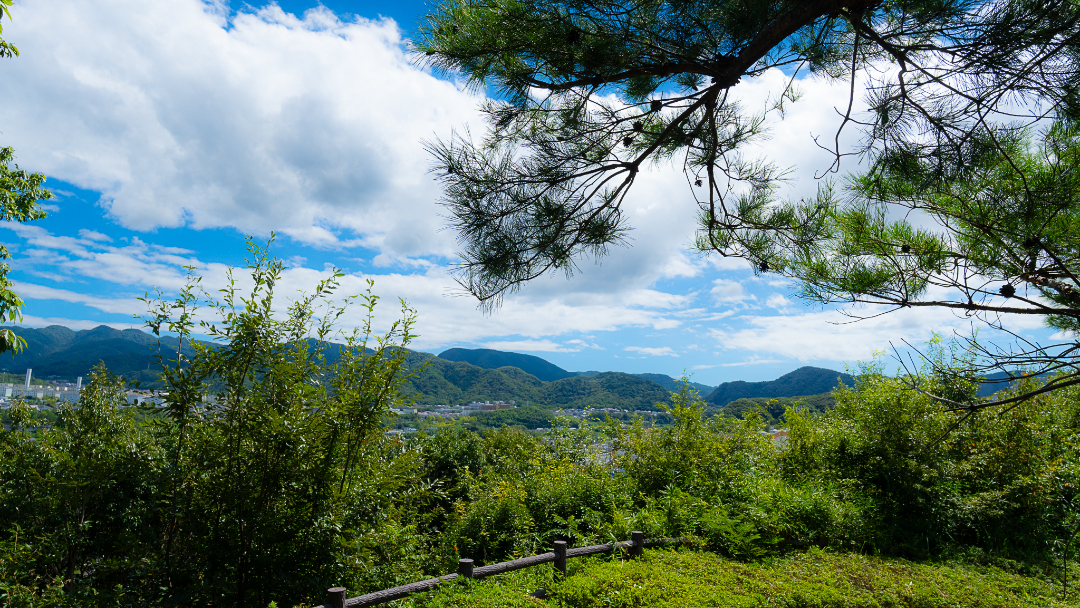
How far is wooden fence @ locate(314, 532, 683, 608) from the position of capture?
2.55 metres

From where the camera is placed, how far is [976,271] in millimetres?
3418

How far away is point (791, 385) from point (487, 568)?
3497 centimetres

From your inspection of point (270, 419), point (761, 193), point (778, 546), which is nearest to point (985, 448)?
point (778, 546)

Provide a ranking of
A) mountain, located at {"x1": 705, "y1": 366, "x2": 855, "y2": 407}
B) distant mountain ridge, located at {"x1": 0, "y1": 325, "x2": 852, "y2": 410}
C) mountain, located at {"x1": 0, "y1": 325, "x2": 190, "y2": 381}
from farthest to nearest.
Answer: mountain, located at {"x1": 0, "y1": 325, "x2": 190, "y2": 381} → distant mountain ridge, located at {"x1": 0, "y1": 325, "x2": 852, "y2": 410} → mountain, located at {"x1": 705, "y1": 366, "x2": 855, "y2": 407}

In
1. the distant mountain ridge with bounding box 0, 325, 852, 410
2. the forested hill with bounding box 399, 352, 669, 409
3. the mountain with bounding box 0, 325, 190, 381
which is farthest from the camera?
the forested hill with bounding box 399, 352, 669, 409

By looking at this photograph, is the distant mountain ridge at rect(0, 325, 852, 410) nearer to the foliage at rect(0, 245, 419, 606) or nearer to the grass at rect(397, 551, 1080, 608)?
the grass at rect(397, 551, 1080, 608)

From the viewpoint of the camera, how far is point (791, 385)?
33.4m

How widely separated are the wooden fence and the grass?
7 cm

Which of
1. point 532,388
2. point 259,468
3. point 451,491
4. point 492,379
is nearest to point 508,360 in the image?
point 492,379

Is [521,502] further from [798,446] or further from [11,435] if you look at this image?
[11,435]

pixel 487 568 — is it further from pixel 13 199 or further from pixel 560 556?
pixel 13 199

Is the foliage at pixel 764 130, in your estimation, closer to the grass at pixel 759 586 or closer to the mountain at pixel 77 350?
the grass at pixel 759 586

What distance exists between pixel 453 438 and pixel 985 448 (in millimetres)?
7309

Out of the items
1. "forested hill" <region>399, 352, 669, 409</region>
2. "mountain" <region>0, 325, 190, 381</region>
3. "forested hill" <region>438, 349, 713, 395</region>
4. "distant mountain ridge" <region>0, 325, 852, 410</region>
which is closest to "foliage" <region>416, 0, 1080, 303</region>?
"distant mountain ridge" <region>0, 325, 852, 410</region>
